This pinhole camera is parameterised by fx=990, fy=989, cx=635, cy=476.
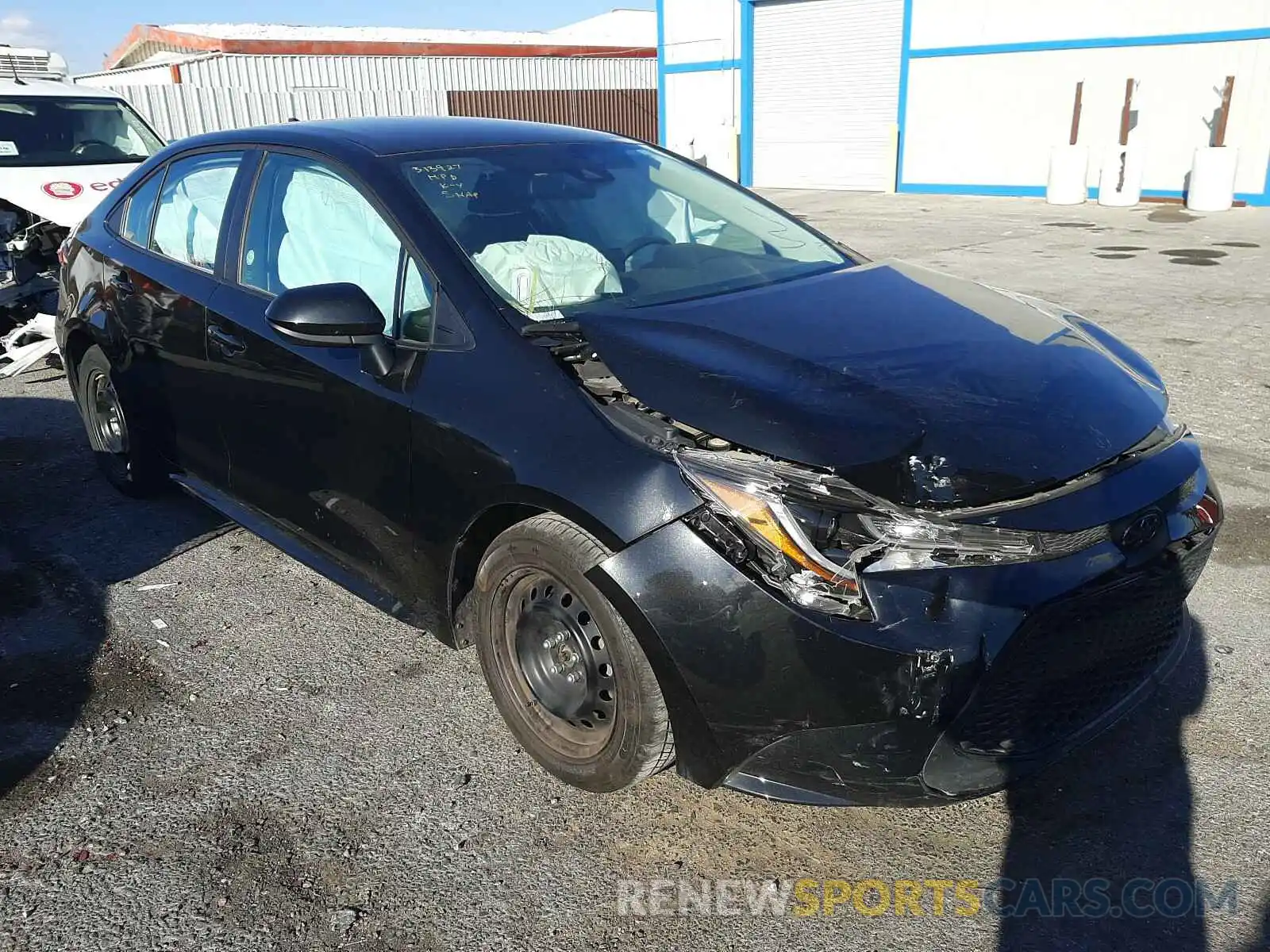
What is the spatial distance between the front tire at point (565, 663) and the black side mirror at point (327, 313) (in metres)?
0.72

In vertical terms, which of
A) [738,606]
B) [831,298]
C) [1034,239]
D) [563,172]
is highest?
[563,172]

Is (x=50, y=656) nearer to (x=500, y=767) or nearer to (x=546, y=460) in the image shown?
(x=500, y=767)

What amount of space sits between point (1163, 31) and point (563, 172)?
17.1 m

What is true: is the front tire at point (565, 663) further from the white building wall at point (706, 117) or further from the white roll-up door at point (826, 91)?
the white building wall at point (706, 117)

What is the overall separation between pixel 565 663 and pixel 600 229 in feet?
4.90

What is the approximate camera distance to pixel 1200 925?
85.2 inches

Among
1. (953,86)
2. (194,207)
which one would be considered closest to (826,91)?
(953,86)

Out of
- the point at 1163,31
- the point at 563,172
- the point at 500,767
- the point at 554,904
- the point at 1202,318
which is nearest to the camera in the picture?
the point at 554,904

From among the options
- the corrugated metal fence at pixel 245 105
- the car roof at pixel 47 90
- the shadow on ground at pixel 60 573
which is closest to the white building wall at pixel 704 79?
the corrugated metal fence at pixel 245 105

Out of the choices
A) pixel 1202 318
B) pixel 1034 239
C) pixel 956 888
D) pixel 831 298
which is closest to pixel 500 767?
pixel 956 888

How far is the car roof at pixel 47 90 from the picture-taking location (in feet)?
31.0

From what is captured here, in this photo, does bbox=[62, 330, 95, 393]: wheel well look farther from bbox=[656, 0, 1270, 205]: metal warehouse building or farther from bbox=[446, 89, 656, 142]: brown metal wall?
bbox=[446, 89, 656, 142]: brown metal wall

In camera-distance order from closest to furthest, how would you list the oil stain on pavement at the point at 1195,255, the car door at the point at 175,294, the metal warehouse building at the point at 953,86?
1. the car door at the point at 175,294
2. the oil stain on pavement at the point at 1195,255
3. the metal warehouse building at the point at 953,86

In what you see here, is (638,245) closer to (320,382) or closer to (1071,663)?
(320,382)
